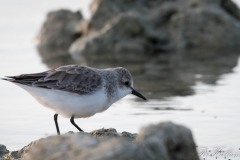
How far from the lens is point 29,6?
70.5ft

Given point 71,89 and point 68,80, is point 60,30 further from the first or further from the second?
point 71,89

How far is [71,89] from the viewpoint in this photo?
344 inches

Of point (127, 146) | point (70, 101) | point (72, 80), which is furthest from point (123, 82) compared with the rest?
point (127, 146)

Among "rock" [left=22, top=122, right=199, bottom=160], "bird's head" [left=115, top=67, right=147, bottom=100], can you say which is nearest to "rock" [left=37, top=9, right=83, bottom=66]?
"bird's head" [left=115, top=67, right=147, bottom=100]

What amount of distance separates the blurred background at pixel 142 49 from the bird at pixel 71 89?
8.65ft

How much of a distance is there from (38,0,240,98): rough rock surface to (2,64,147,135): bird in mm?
8206

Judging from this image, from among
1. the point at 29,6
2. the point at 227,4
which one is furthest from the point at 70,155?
the point at 29,6

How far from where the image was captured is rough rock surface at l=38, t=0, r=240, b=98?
17.9 meters

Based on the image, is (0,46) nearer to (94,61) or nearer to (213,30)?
(94,61)

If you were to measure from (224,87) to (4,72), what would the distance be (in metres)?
4.80

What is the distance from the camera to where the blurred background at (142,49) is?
12.4 metres

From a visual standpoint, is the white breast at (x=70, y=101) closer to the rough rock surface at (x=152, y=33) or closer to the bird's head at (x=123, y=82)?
the bird's head at (x=123, y=82)

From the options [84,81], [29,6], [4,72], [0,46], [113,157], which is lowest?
[113,157]

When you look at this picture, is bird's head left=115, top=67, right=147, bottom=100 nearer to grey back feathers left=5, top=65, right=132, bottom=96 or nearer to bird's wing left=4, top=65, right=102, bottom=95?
grey back feathers left=5, top=65, right=132, bottom=96
